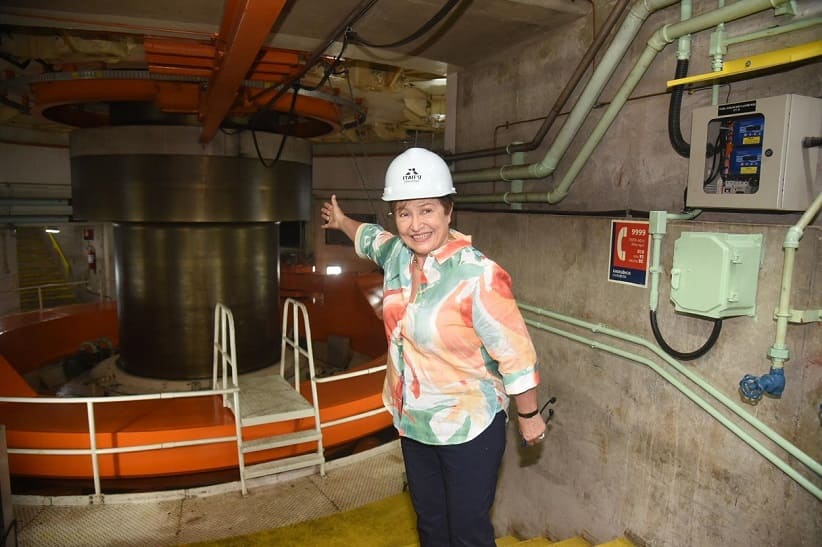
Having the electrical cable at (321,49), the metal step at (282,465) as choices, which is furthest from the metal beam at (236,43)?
the metal step at (282,465)

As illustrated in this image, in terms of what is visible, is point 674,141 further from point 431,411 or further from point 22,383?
point 22,383

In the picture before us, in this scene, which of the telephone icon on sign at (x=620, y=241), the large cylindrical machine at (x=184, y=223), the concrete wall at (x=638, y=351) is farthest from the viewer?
the large cylindrical machine at (x=184, y=223)

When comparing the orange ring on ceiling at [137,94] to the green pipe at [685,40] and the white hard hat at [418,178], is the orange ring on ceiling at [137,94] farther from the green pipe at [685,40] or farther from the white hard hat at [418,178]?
the green pipe at [685,40]

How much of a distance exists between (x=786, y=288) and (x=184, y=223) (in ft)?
16.5

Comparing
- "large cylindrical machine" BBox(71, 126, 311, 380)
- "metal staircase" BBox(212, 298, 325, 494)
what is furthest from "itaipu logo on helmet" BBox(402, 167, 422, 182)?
"large cylindrical machine" BBox(71, 126, 311, 380)

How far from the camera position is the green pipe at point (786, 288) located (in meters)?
1.97

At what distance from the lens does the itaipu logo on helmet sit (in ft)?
6.47

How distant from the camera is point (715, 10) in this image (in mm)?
2289

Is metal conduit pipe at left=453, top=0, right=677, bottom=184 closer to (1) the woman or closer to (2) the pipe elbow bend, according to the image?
(2) the pipe elbow bend

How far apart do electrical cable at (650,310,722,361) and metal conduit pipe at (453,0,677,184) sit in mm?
1146

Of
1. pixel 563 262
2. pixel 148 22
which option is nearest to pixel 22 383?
pixel 148 22

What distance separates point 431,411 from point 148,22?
3339 mm

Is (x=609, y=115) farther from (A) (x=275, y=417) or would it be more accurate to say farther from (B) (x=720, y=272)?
(A) (x=275, y=417)

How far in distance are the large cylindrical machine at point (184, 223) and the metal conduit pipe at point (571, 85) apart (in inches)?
103
